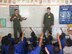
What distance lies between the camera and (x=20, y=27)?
12.0 metres

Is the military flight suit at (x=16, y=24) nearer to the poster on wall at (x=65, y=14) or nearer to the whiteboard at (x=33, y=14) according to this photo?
the whiteboard at (x=33, y=14)

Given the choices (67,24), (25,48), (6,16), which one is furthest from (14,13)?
(25,48)

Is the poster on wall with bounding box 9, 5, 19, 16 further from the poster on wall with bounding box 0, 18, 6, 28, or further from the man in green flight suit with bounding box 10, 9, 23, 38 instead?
the poster on wall with bounding box 0, 18, 6, 28

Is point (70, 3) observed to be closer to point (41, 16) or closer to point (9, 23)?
point (41, 16)

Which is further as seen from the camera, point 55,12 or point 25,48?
point 55,12

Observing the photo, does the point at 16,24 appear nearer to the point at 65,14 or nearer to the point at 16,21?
the point at 16,21

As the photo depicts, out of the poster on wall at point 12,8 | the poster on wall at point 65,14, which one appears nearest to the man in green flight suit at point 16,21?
the poster on wall at point 12,8

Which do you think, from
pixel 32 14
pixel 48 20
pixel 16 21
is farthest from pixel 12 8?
pixel 48 20

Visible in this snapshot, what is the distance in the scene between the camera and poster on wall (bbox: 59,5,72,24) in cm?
1223

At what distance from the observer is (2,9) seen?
40.2ft

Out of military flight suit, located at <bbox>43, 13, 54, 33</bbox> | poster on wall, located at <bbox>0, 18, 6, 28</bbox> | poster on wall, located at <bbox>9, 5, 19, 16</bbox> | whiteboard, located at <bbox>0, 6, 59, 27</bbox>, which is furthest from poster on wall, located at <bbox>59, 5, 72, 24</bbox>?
poster on wall, located at <bbox>0, 18, 6, 28</bbox>

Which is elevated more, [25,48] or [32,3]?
[32,3]

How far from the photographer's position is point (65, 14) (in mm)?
12289

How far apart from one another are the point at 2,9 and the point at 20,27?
1128 mm
